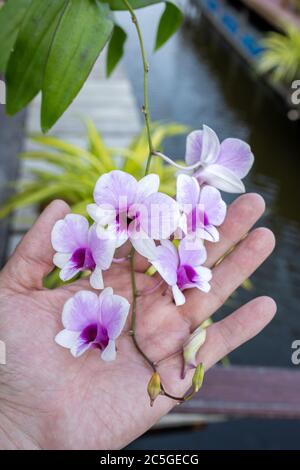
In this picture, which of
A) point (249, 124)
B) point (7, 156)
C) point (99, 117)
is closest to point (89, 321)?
point (7, 156)

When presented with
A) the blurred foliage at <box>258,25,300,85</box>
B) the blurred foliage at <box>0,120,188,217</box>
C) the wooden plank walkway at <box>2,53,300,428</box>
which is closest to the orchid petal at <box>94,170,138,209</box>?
the wooden plank walkway at <box>2,53,300,428</box>

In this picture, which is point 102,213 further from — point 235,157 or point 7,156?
point 7,156

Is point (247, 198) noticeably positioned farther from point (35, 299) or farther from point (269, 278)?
point (269, 278)

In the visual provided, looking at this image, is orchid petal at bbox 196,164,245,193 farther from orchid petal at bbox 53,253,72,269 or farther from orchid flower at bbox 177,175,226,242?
orchid petal at bbox 53,253,72,269

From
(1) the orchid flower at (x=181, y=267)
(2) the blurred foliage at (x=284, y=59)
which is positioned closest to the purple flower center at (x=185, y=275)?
(1) the orchid flower at (x=181, y=267)

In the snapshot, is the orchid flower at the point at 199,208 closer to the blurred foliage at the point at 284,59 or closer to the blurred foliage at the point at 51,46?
the blurred foliage at the point at 51,46
